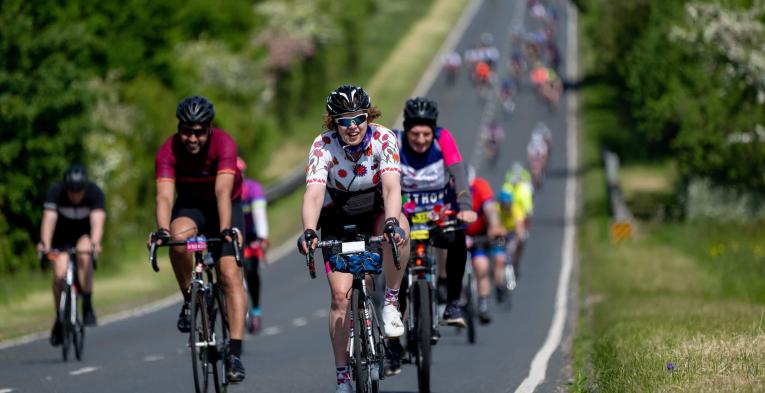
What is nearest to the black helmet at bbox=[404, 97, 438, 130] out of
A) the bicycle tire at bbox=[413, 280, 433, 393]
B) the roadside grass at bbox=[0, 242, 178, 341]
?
the bicycle tire at bbox=[413, 280, 433, 393]

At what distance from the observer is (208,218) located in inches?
443

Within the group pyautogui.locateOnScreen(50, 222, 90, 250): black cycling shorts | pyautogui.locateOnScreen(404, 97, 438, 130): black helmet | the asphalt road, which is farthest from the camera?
pyautogui.locateOnScreen(50, 222, 90, 250): black cycling shorts

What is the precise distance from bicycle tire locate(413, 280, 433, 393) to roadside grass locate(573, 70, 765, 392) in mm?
1220

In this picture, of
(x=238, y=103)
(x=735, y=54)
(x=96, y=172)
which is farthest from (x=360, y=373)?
(x=238, y=103)

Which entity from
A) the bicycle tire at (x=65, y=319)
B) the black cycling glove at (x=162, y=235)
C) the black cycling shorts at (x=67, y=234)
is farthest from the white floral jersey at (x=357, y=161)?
the black cycling shorts at (x=67, y=234)

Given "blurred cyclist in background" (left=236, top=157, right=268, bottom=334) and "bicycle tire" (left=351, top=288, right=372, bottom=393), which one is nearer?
"bicycle tire" (left=351, top=288, right=372, bottom=393)

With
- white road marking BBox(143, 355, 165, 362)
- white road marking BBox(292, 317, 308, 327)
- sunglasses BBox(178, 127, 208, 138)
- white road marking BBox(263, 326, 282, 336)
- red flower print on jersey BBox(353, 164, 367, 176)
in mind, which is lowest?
white road marking BBox(143, 355, 165, 362)

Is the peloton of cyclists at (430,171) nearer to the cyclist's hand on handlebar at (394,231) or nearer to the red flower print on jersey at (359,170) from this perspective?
the red flower print on jersey at (359,170)

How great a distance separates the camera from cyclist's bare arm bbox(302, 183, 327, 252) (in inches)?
381

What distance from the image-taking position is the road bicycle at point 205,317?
10594mm

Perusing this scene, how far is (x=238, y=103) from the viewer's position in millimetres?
59875

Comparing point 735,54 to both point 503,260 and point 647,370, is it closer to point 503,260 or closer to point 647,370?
point 503,260

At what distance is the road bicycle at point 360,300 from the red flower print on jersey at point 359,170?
0.50 metres

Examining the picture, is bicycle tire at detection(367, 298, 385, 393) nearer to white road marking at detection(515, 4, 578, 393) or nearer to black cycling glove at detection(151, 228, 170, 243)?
black cycling glove at detection(151, 228, 170, 243)
